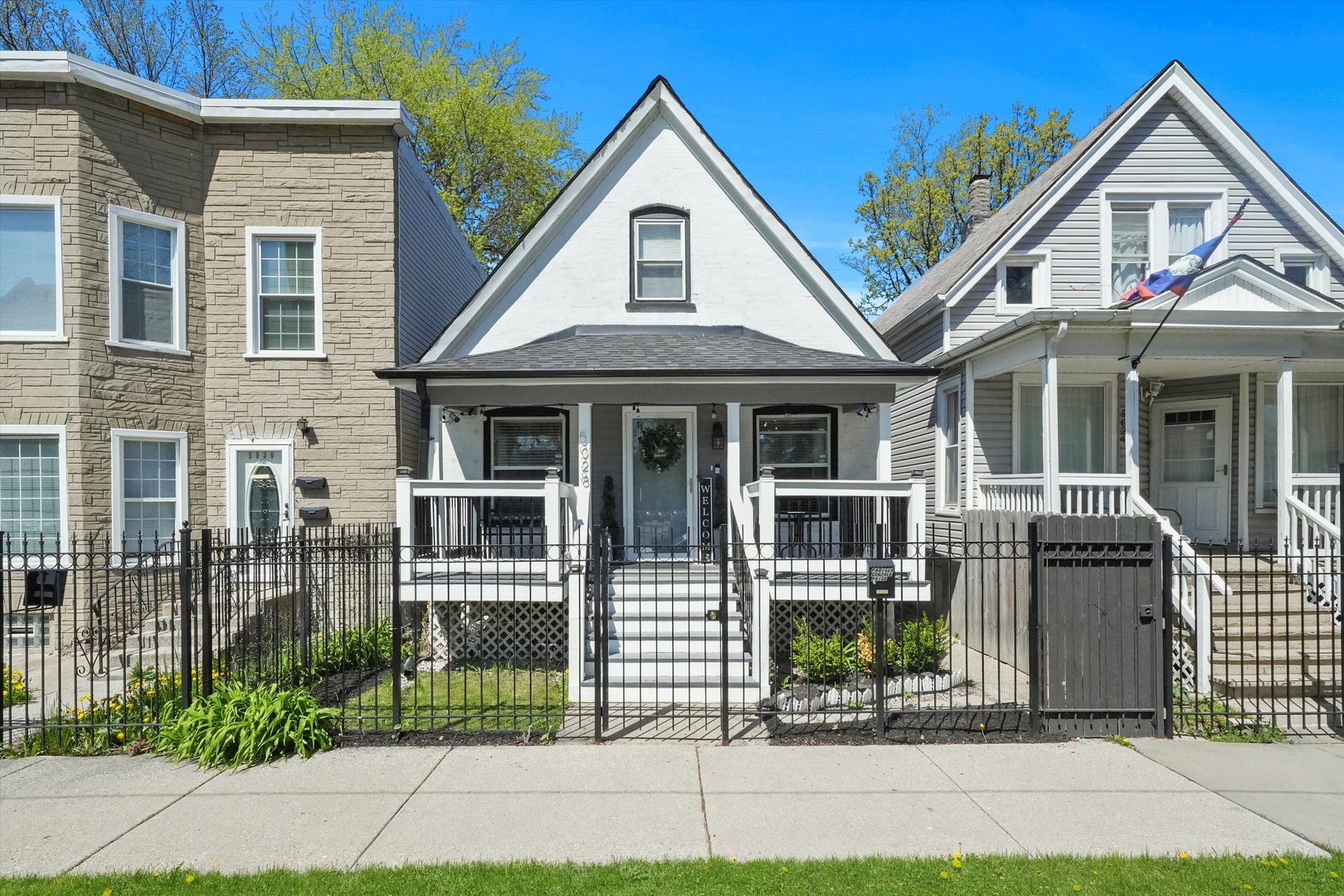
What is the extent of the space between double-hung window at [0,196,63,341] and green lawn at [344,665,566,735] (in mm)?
6852

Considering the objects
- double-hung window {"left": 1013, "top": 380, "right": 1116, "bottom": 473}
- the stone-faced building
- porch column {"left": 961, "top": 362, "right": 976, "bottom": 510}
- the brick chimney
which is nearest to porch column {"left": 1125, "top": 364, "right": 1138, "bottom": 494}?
double-hung window {"left": 1013, "top": 380, "right": 1116, "bottom": 473}

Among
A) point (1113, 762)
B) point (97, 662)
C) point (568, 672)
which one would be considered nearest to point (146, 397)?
point (97, 662)

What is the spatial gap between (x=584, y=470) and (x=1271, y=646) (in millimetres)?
7709

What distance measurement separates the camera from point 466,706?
24.3 feet

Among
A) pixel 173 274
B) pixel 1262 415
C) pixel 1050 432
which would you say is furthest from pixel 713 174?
pixel 1262 415

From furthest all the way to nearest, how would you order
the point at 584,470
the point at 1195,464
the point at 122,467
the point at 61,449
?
the point at 1195,464, the point at 122,467, the point at 61,449, the point at 584,470

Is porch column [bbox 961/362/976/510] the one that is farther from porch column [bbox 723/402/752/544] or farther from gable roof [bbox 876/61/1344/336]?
porch column [bbox 723/402/752/544]

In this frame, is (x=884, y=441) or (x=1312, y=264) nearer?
(x=884, y=441)

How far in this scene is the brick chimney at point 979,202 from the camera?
1848 cm

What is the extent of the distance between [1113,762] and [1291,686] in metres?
3.24

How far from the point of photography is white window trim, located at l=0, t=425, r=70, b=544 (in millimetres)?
10335

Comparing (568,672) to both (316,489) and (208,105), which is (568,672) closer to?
(316,489)

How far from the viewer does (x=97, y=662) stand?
29.2 feet

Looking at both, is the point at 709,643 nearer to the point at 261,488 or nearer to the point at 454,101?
the point at 261,488
